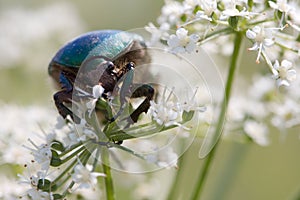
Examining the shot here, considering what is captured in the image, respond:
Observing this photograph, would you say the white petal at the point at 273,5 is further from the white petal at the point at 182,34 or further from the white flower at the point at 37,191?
→ the white flower at the point at 37,191

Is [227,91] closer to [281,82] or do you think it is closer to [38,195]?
[281,82]

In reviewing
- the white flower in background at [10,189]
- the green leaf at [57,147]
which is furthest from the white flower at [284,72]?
the white flower in background at [10,189]

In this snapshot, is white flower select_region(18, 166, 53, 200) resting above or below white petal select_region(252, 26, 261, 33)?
below

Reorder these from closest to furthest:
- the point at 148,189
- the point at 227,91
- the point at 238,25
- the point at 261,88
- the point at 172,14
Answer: the point at 238,25, the point at 227,91, the point at 172,14, the point at 148,189, the point at 261,88

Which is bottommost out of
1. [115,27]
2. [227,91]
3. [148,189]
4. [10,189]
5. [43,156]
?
[115,27]

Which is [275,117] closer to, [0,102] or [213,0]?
[213,0]

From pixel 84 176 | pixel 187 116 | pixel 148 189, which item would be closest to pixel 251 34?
pixel 187 116

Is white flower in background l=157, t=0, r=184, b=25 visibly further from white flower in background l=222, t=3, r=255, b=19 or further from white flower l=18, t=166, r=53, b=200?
white flower l=18, t=166, r=53, b=200

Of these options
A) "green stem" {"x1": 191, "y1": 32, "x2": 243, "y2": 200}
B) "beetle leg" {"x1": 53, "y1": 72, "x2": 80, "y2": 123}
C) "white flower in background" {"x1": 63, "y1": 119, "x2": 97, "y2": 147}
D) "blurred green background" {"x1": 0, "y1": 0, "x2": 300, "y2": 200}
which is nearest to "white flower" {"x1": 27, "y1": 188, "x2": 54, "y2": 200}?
"white flower in background" {"x1": 63, "y1": 119, "x2": 97, "y2": 147}
